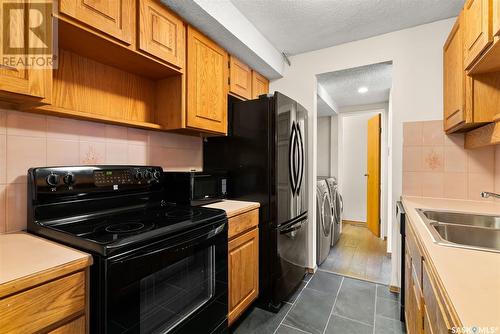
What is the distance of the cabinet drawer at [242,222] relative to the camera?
1571 mm

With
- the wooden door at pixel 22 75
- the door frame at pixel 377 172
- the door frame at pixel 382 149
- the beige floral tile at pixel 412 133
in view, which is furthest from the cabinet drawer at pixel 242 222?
the door frame at pixel 377 172

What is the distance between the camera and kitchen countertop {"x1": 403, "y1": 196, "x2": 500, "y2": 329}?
18.4 inches

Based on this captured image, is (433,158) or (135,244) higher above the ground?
(433,158)

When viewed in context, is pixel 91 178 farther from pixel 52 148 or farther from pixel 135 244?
pixel 135 244

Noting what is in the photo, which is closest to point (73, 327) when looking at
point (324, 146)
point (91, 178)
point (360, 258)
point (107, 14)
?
point (91, 178)

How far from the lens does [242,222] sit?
5.54ft

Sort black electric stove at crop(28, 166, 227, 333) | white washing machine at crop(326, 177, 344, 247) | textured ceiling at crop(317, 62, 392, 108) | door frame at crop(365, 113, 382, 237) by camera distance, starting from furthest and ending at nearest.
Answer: door frame at crop(365, 113, 382, 237) → white washing machine at crop(326, 177, 344, 247) → textured ceiling at crop(317, 62, 392, 108) → black electric stove at crop(28, 166, 227, 333)

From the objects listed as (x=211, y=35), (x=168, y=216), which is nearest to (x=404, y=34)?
(x=211, y=35)

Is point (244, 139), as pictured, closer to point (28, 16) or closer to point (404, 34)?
point (28, 16)

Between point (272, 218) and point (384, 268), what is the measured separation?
1676 mm

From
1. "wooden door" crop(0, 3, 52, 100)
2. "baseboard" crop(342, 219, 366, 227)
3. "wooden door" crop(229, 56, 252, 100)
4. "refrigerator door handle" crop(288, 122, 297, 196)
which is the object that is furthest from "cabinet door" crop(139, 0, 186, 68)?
"baseboard" crop(342, 219, 366, 227)

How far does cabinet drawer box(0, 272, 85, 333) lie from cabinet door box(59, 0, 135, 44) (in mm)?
1080

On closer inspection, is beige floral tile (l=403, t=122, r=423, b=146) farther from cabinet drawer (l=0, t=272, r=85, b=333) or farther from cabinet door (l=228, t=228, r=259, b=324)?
cabinet drawer (l=0, t=272, r=85, b=333)

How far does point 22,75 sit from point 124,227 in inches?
28.3
